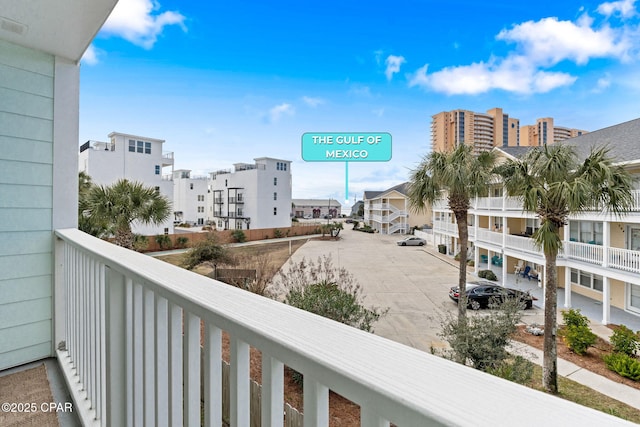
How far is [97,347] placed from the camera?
142 centimetres

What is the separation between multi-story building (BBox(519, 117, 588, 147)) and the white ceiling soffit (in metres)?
16.3

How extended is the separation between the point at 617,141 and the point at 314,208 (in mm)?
42502

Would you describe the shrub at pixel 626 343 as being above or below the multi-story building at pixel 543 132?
below

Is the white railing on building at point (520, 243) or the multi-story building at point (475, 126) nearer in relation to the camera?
the white railing on building at point (520, 243)

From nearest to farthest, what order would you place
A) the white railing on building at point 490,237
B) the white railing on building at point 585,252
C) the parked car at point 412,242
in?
the white railing on building at point 585,252
the white railing on building at point 490,237
the parked car at point 412,242

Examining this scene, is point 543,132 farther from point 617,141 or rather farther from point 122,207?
point 122,207

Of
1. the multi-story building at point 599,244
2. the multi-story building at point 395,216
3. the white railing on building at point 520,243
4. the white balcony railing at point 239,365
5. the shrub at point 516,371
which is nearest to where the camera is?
the white balcony railing at point 239,365

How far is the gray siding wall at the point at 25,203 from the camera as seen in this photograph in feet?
7.08

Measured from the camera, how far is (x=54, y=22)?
1.95m

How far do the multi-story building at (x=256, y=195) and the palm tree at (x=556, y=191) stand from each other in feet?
71.7

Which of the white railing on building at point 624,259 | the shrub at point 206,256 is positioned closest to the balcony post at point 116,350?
the shrub at point 206,256

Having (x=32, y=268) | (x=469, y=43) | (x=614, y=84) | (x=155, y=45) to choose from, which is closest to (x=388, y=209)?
(x=469, y=43)

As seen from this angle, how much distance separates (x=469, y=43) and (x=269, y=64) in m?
11.2

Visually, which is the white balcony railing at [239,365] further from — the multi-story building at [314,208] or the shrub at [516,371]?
the multi-story building at [314,208]
